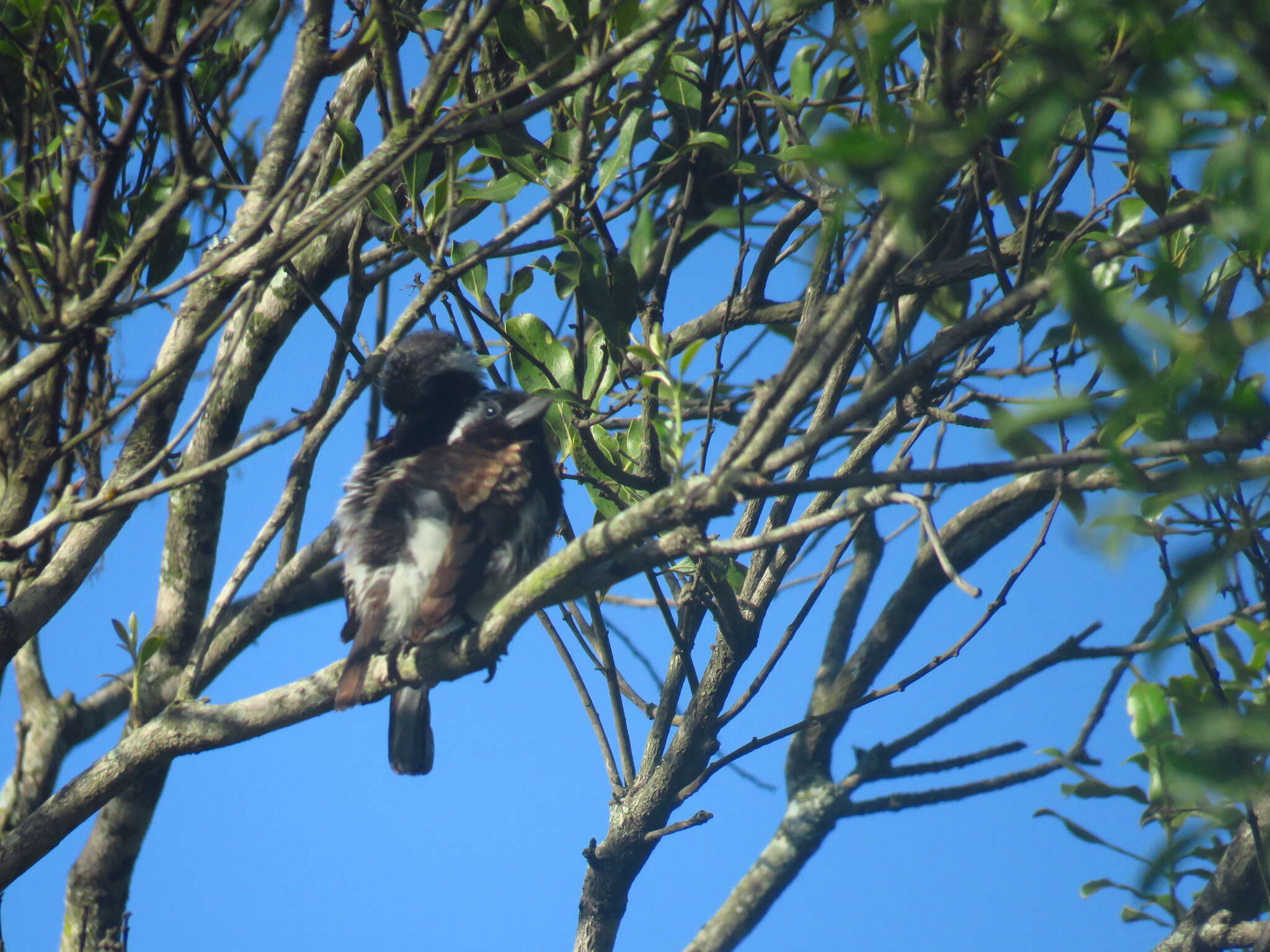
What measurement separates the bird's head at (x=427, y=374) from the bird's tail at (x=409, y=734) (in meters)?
1.20

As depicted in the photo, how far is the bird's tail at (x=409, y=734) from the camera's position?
156 inches

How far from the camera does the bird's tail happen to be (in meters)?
3.96

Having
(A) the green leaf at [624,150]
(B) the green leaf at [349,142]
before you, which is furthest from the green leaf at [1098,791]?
(B) the green leaf at [349,142]

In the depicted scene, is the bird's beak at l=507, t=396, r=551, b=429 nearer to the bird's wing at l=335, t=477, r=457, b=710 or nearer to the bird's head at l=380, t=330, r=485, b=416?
the bird's wing at l=335, t=477, r=457, b=710

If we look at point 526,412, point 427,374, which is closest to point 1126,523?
point 526,412

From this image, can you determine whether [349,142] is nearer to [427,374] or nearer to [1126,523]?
[427,374]

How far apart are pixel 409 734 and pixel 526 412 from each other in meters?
1.36

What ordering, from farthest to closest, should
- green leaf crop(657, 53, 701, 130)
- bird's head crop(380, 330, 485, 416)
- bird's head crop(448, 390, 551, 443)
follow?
bird's head crop(380, 330, 485, 416) < bird's head crop(448, 390, 551, 443) < green leaf crop(657, 53, 701, 130)

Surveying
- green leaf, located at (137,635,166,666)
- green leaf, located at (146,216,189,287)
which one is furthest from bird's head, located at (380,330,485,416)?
green leaf, located at (137,635,166,666)

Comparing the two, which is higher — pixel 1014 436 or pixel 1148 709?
pixel 1148 709

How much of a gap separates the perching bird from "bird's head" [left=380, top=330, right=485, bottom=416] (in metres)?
0.08

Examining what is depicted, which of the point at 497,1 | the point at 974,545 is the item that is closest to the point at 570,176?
the point at 497,1

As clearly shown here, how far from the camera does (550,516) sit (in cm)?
386

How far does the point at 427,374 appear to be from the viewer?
4312 millimetres
